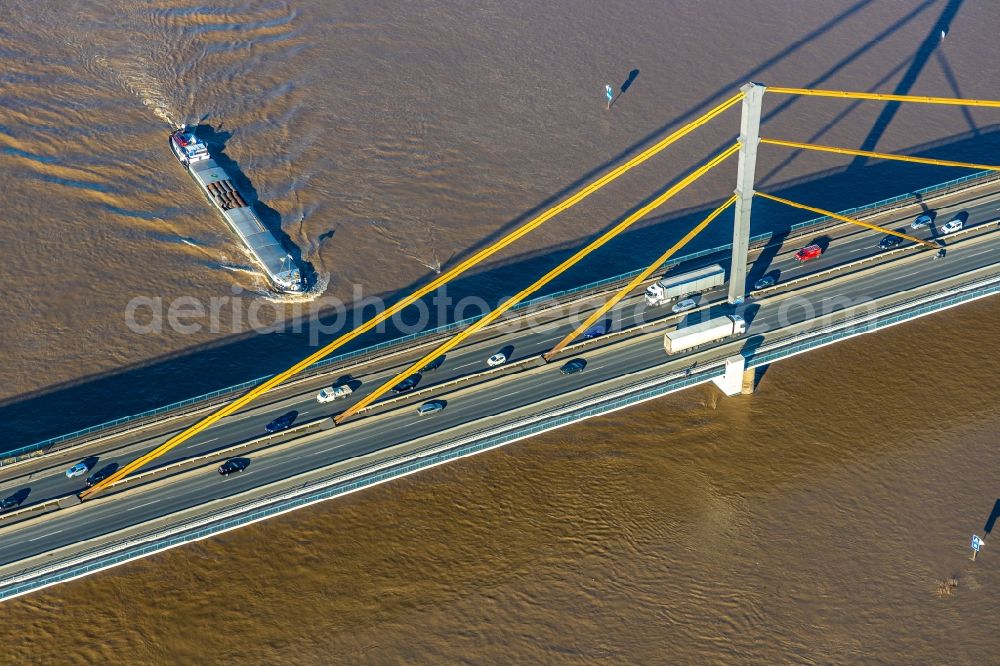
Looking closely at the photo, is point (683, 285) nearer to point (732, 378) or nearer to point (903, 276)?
point (732, 378)

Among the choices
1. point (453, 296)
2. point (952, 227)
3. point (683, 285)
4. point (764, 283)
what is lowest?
point (683, 285)

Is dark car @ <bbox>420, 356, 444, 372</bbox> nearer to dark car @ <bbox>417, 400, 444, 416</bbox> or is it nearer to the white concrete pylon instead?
dark car @ <bbox>417, 400, 444, 416</bbox>

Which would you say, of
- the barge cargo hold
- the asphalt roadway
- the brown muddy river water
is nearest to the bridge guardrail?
the asphalt roadway

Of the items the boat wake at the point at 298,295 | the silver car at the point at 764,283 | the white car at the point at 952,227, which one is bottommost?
the boat wake at the point at 298,295

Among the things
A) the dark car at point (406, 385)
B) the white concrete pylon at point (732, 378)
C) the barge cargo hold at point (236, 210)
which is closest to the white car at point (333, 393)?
the dark car at point (406, 385)

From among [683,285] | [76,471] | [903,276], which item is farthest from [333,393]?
[903,276]

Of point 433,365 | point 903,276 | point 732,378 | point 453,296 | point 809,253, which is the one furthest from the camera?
point 453,296

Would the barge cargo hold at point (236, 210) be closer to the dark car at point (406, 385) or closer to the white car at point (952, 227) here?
the dark car at point (406, 385)
